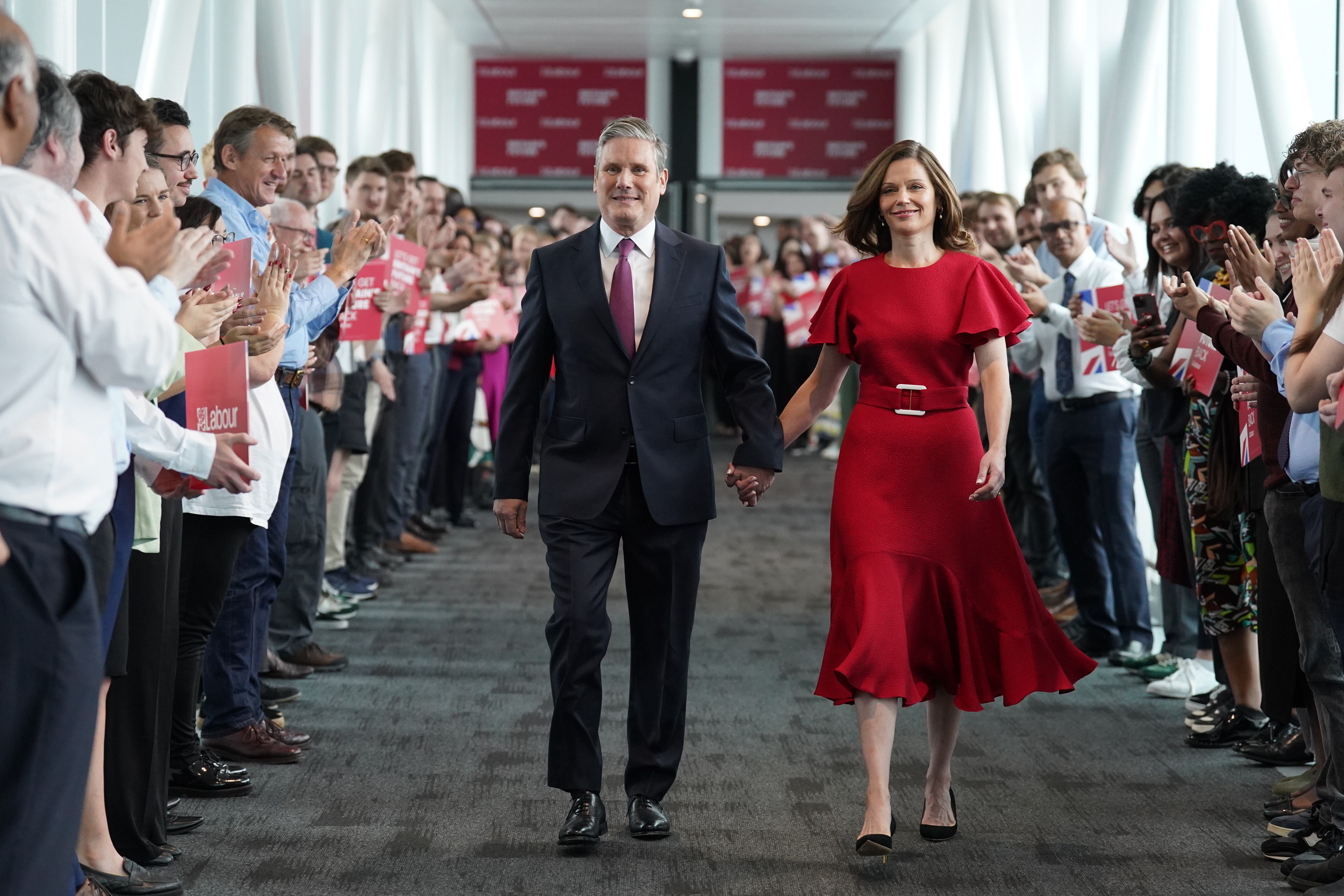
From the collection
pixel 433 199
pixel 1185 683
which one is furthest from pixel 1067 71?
pixel 1185 683

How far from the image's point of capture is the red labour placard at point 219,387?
3066 mm

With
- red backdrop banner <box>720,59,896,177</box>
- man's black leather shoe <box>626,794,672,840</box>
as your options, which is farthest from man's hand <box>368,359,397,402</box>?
red backdrop banner <box>720,59,896,177</box>

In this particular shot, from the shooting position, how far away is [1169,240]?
184 inches

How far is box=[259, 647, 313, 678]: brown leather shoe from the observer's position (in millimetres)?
5102

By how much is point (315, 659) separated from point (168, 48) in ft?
8.32

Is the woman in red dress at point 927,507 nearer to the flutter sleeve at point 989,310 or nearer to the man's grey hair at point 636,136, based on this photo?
the flutter sleeve at point 989,310

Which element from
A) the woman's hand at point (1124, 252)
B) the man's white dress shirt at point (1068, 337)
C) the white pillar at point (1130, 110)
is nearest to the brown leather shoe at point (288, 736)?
the man's white dress shirt at point (1068, 337)

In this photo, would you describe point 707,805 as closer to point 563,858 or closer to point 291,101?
point 563,858

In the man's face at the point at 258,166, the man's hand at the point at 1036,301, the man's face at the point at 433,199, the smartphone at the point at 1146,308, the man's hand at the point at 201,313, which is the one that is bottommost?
the man's hand at the point at 201,313

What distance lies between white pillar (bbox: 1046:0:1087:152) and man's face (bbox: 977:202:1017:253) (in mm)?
1337

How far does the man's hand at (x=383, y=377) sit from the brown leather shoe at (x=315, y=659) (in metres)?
1.65

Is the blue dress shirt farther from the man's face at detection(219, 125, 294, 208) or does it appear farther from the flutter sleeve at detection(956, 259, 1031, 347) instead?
the flutter sleeve at detection(956, 259, 1031, 347)

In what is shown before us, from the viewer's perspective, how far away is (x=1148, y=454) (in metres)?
5.21

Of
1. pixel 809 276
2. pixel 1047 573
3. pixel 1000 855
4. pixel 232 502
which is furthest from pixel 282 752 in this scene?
pixel 809 276
